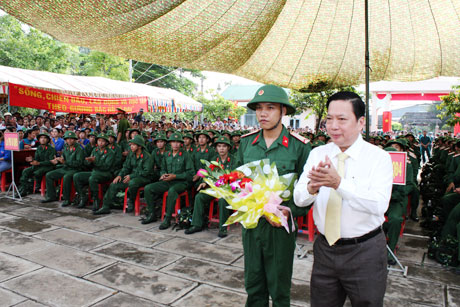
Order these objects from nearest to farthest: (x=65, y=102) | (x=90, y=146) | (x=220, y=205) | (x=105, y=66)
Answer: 1. (x=220, y=205)
2. (x=90, y=146)
3. (x=65, y=102)
4. (x=105, y=66)

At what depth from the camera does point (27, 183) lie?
827 centimetres

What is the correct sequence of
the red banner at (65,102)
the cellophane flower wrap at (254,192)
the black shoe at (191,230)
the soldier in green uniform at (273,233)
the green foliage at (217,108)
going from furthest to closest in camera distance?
the green foliage at (217,108)
the red banner at (65,102)
the black shoe at (191,230)
the soldier in green uniform at (273,233)
the cellophane flower wrap at (254,192)

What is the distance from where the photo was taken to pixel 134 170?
22.9ft

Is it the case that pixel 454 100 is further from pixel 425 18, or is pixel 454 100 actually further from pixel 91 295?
pixel 91 295

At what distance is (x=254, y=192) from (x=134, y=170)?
17.8 feet

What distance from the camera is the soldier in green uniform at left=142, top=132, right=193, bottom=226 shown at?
610 cm

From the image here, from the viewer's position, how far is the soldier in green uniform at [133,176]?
21.9 feet

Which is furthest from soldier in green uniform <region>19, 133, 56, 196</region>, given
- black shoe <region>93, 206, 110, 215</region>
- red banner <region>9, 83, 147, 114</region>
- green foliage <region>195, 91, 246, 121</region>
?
green foliage <region>195, 91, 246, 121</region>

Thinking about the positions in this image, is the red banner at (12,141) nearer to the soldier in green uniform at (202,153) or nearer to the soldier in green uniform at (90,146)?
the soldier in green uniform at (90,146)

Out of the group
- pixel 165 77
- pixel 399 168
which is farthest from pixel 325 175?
pixel 165 77

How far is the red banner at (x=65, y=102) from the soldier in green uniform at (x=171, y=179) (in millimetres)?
6502

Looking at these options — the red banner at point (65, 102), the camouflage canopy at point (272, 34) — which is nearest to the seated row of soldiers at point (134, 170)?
the camouflage canopy at point (272, 34)

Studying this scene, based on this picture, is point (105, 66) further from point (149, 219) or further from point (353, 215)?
point (353, 215)

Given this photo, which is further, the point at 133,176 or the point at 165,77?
the point at 165,77
